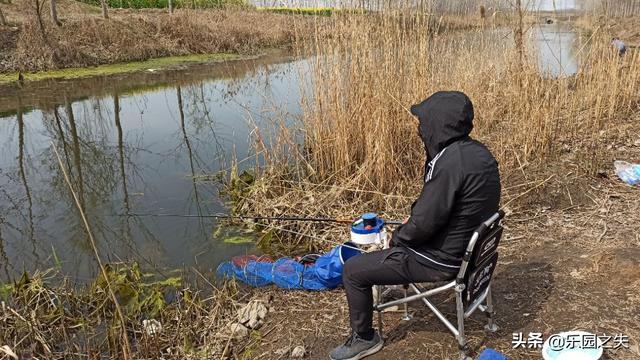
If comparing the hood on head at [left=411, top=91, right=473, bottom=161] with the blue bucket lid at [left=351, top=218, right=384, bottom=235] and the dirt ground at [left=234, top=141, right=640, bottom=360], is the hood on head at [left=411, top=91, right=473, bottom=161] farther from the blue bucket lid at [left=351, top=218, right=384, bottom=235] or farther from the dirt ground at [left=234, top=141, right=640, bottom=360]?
the dirt ground at [left=234, top=141, right=640, bottom=360]

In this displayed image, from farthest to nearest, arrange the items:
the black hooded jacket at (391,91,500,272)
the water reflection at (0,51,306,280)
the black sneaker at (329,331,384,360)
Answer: the water reflection at (0,51,306,280), the black sneaker at (329,331,384,360), the black hooded jacket at (391,91,500,272)

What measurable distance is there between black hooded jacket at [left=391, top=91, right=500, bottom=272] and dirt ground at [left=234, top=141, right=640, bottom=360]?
0.64m

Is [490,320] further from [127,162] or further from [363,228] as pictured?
[127,162]

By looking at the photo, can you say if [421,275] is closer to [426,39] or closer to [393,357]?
[393,357]

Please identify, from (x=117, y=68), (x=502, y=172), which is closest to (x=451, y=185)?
(x=502, y=172)

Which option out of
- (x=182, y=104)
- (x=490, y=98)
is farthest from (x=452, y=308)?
(x=182, y=104)

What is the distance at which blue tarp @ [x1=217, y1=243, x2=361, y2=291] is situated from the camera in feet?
10.9

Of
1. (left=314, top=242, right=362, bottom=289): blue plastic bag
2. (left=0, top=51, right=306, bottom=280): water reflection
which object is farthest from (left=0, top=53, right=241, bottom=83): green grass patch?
(left=314, top=242, right=362, bottom=289): blue plastic bag

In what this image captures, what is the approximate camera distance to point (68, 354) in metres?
2.89

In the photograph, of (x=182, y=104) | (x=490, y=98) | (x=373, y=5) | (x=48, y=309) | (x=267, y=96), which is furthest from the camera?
(x=182, y=104)

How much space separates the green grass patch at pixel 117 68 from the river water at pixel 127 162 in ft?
4.57

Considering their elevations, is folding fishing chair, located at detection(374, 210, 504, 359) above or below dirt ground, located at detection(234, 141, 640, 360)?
above

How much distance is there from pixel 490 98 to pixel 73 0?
25.2 metres

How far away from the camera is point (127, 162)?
22.0ft
